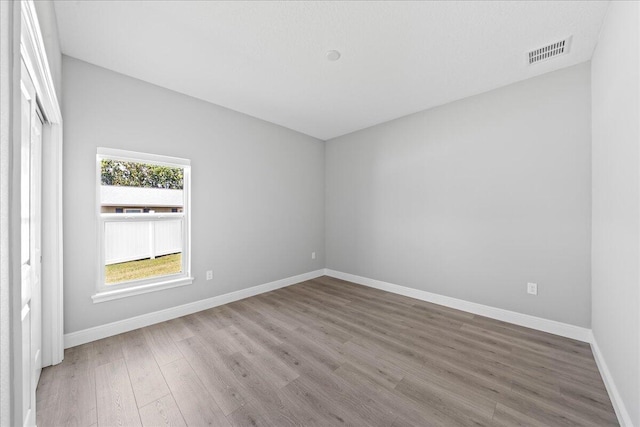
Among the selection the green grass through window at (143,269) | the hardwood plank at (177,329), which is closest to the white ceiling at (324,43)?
the green grass through window at (143,269)

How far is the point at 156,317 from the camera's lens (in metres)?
2.80

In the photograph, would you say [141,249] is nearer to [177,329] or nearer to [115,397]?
[177,329]

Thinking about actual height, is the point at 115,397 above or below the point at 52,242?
below

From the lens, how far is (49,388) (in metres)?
1.77

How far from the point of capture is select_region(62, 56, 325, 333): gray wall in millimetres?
2354

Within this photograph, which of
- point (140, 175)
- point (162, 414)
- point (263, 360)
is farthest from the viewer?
point (140, 175)

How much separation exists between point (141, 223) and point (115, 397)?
171 centimetres

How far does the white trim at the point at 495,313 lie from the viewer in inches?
97.4

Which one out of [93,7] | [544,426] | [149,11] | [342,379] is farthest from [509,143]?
[93,7]

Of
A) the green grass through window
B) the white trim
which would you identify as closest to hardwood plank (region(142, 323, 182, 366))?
the green grass through window

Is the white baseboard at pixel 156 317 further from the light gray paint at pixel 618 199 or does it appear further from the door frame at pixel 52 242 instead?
the light gray paint at pixel 618 199

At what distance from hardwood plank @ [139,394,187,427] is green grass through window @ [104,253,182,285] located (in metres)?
1.51

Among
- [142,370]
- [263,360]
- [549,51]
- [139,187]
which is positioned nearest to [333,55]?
[549,51]

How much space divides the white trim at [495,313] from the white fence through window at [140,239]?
297cm
